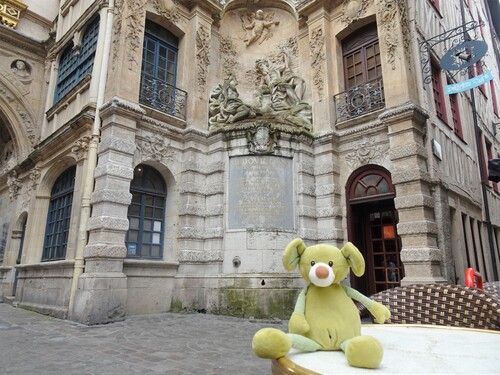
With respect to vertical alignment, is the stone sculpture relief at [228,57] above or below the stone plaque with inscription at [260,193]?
above

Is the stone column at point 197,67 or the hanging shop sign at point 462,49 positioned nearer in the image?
the hanging shop sign at point 462,49

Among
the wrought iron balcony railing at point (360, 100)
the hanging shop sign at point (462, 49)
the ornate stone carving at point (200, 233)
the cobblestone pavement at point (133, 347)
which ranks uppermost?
the hanging shop sign at point (462, 49)

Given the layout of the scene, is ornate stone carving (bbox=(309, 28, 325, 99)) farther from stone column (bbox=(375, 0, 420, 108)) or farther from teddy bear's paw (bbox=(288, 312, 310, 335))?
teddy bear's paw (bbox=(288, 312, 310, 335))

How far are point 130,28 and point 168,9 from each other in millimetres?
1841

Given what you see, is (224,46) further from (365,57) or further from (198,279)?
(198,279)

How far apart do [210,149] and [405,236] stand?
19.0ft

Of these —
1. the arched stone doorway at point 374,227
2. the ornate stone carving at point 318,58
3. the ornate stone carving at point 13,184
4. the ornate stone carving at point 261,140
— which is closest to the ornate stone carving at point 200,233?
the ornate stone carving at point 261,140

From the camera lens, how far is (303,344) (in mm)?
1647

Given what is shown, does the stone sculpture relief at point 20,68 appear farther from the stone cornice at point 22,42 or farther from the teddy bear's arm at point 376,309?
the teddy bear's arm at point 376,309

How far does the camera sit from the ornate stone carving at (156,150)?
9.38 meters

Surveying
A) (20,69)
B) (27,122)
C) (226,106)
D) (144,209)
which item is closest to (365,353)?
(144,209)

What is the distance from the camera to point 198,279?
9312 mm

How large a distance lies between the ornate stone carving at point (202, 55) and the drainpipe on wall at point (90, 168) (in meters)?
2.59

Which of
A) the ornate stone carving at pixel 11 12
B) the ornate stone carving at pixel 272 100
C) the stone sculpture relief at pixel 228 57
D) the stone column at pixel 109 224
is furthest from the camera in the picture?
the ornate stone carving at pixel 11 12
